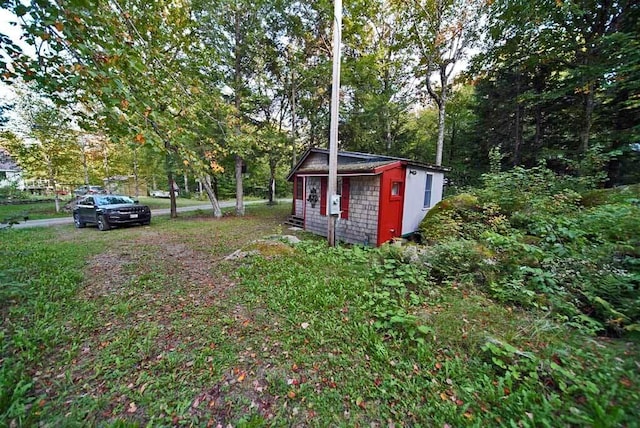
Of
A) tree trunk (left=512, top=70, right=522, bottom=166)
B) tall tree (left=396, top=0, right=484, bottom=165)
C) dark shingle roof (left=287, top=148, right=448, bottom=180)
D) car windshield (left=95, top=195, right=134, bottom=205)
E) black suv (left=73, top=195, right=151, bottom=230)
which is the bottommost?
black suv (left=73, top=195, right=151, bottom=230)

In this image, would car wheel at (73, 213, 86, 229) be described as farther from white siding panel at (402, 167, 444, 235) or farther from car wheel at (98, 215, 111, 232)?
white siding panel at (402, 167, 444, 235)

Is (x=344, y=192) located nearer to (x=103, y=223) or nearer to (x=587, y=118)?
(x=103, y=223)

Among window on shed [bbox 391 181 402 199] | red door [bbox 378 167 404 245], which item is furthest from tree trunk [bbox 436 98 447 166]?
red door [bbox 378 167 404 245]

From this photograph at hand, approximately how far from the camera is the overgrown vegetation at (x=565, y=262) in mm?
2635

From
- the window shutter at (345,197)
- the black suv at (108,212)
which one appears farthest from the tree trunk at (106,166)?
the window shutter at (345,197)

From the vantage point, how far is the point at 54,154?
42.9 feet

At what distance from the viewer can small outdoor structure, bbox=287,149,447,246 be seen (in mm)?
7613

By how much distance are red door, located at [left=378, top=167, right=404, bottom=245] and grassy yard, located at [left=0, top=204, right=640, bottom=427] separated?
379cm

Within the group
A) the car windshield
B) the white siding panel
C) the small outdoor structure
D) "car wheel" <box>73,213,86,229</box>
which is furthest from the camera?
"car wheel" <box>73,213,86,229</box>

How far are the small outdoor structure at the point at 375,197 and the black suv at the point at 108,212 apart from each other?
7420 millimetres

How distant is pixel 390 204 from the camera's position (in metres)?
7.82

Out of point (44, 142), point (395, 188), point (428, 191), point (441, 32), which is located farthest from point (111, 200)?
point (441, 32)

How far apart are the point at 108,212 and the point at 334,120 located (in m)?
9.84

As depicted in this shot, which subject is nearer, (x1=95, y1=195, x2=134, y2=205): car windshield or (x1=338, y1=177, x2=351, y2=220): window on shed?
(x1=338, y1=177, x2=351, y2=220): window on shed
